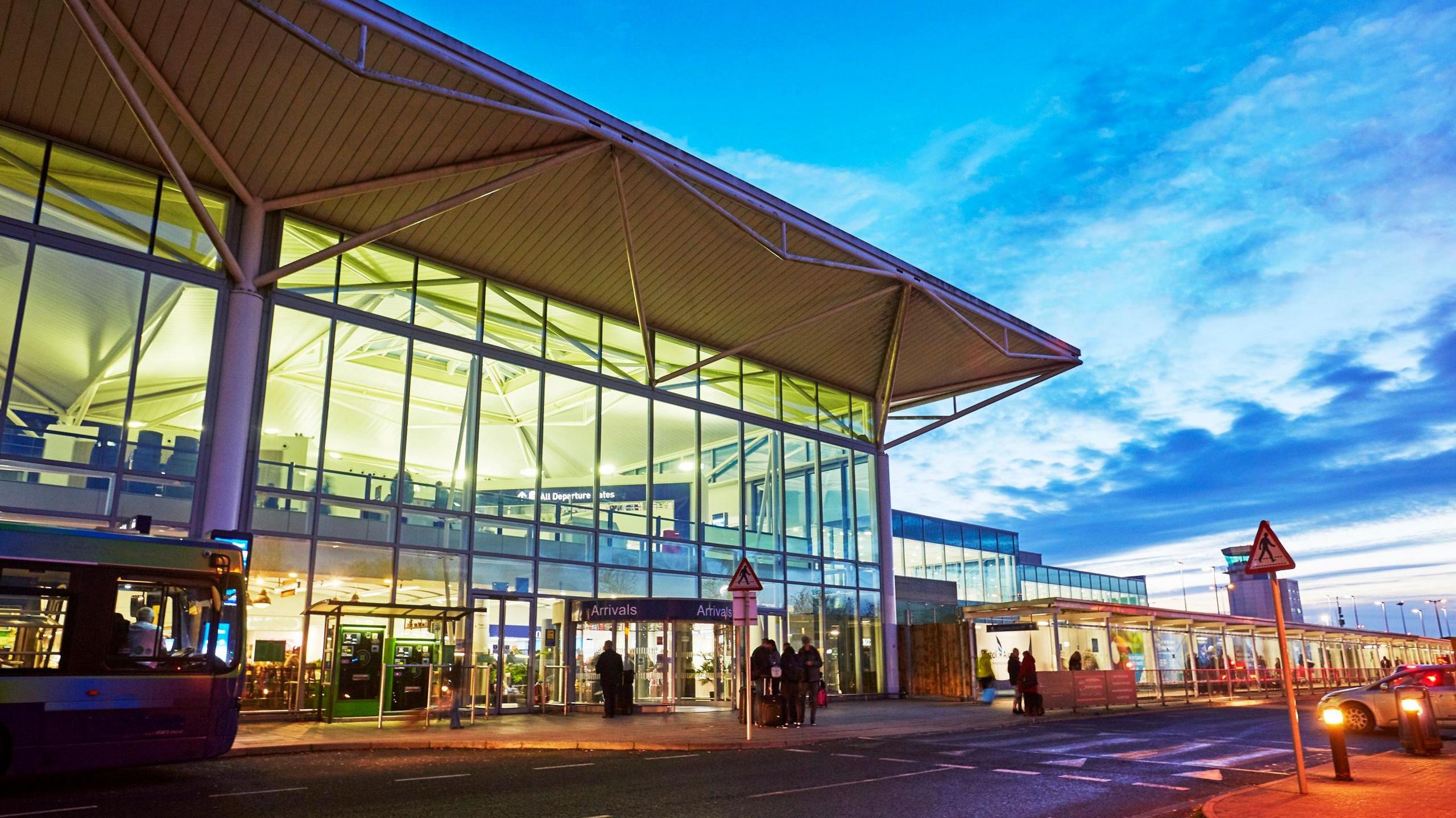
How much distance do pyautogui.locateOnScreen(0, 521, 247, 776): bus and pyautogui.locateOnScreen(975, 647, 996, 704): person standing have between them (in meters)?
21.1

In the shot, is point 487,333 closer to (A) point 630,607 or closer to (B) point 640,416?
(B) point 640,416

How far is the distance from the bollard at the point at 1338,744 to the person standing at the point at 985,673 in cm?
1743

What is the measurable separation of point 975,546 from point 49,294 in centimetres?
5078

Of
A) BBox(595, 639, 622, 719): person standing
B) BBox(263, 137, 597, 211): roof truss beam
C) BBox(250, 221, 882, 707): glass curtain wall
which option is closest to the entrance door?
BBox(250, 221, 882, 707): glass curtain wall

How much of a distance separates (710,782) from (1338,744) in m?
6.81

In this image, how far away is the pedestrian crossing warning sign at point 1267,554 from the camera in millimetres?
9875

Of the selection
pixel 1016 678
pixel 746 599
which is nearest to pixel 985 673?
pixel 1016 678

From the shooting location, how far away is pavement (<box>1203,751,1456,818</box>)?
27.7 ft

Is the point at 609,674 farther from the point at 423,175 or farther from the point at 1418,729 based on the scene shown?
the point at 1418,729

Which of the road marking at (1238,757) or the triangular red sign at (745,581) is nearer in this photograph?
the road marking at (1238,757)

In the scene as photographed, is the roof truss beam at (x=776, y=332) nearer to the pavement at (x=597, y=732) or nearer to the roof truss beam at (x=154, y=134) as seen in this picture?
the pavement at (x=597, y=732)

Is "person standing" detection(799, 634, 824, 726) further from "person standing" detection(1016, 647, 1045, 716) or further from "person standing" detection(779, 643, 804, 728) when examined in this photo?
"person standing" detection(1016, 647, 1045, 716)

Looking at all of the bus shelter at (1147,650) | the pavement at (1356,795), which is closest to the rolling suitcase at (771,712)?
the bus shelter at (1147,650)

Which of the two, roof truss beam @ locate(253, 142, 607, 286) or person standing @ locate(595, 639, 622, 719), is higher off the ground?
roof truss beam @ locate(253, 142, 607, 286)
